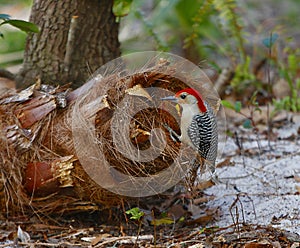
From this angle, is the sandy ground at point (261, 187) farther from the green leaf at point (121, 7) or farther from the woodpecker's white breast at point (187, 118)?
the green leaf at point (121, 7)

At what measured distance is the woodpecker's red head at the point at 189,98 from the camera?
5.90 ft

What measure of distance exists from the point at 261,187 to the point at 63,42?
3.74ft

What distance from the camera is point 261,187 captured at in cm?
246

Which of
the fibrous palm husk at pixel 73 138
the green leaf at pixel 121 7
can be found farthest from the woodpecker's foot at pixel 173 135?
the green leaf at pixel 121 7

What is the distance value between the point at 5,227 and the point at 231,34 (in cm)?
257

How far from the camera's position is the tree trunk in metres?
2.49

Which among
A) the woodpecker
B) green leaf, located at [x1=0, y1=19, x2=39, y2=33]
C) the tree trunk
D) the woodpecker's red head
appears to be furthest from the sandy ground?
green leaf, located at [x1=0, y1=19, x2=39, y2=33]

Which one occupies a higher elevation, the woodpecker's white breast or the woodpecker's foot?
the woodpecker's white breast

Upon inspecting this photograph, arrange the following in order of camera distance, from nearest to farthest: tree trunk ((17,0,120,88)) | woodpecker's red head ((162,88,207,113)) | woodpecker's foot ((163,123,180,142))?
1. woodpecker's red head ((162,88,207,113))
2. woodpecker's foot ((163,123,180,142))
3. tree trunk ((17,0,120,88))

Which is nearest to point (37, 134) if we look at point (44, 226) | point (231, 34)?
point (44, 226)

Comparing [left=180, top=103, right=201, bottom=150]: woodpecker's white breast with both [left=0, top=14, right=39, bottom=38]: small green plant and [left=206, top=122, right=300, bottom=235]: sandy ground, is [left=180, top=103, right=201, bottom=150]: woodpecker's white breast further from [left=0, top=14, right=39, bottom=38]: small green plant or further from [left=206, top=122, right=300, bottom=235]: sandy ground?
→ [left=0, top=14, right=39, bottom=38]: small green plant

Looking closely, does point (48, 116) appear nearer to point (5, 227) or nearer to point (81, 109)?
point (81, 109)

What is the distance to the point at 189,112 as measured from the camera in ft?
5.96

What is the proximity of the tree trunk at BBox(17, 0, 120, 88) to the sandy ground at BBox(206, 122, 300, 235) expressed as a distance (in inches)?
33.6
